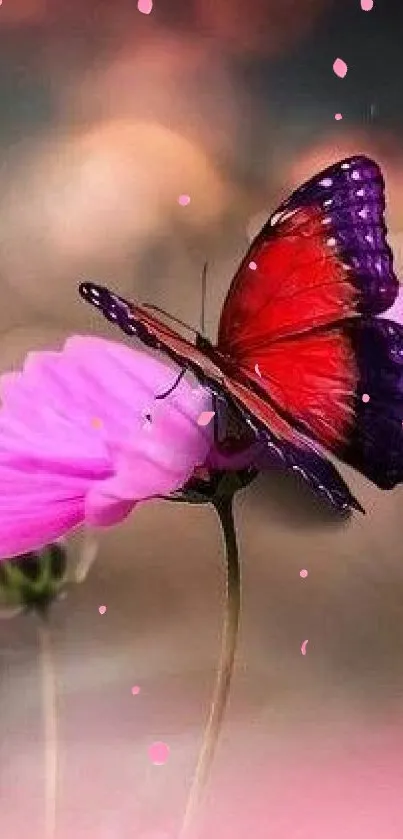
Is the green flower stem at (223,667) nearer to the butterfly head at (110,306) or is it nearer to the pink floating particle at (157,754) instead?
the pink floating particle at (157,754)

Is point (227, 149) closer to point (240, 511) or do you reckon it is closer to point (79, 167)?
point (79, 167)

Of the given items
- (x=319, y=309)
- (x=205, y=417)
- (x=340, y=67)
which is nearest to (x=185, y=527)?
(x=205, y=417)

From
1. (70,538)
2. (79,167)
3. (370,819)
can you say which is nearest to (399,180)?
(79,167)

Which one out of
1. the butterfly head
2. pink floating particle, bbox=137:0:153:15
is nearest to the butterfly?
the butterfly head

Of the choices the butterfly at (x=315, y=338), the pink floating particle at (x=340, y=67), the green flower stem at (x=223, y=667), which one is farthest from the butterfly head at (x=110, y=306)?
the pink floating particle at (x=340, y=67)

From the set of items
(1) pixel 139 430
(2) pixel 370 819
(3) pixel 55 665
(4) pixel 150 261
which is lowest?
(2) pixel 370 819
